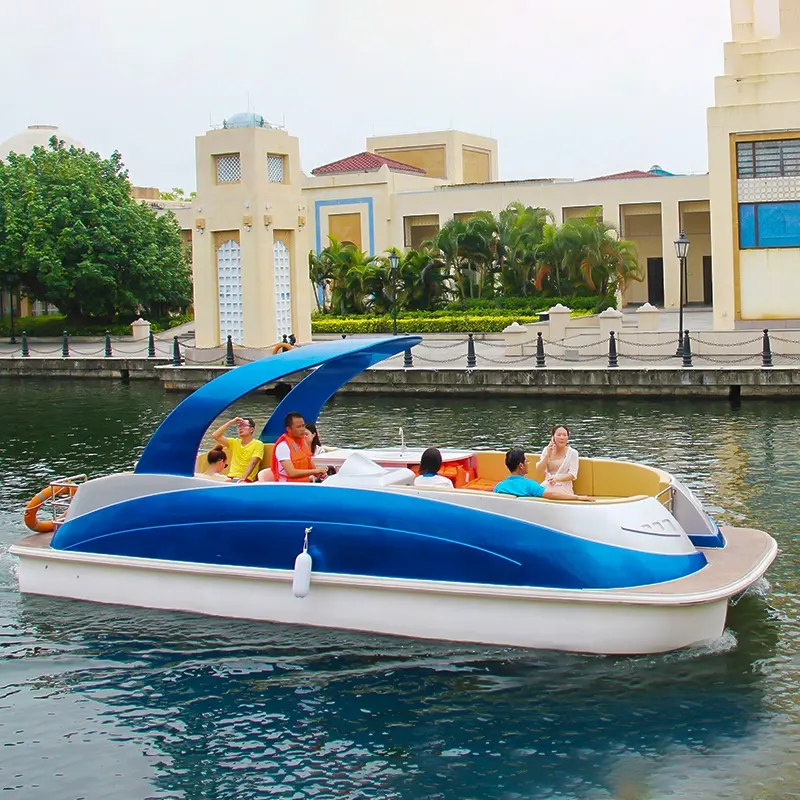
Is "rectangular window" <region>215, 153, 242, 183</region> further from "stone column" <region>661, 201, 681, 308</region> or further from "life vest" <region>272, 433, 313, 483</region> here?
"life vest" <region>272, 433, 313, 483</region>

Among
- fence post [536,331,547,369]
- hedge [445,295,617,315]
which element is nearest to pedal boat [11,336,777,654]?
fence post [536,331,547,369]

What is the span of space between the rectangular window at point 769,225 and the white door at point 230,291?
13246mm

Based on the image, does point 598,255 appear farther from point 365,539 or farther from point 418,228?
point 365,539

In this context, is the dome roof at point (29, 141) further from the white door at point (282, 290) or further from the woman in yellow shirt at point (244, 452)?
the woman in yellow shirt at point (244, 452)

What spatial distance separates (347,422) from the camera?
23062 millimetres

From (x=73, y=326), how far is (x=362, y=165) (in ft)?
49.3

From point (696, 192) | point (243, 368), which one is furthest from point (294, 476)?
point (696, 192)

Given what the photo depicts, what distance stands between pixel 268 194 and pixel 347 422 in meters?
12.1

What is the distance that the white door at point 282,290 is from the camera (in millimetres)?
34219

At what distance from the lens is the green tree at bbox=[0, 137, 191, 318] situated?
41.9 m

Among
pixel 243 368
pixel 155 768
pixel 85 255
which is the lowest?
pixel 155 768

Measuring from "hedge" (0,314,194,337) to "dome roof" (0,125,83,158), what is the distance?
48.2 ft

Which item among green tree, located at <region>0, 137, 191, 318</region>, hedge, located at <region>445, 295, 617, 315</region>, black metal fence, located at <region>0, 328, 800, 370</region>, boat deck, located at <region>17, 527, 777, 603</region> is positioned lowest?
boat deck, located at <region>17, 527, 777, 603</region>

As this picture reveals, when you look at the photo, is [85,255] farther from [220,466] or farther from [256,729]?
[256,729]
